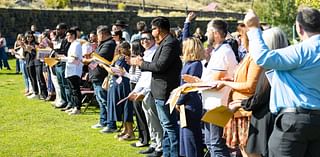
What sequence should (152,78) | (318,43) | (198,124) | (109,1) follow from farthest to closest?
(109,1)
(152,78)
(198,124)
(318,43)

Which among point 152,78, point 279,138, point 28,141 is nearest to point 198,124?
point 152,78

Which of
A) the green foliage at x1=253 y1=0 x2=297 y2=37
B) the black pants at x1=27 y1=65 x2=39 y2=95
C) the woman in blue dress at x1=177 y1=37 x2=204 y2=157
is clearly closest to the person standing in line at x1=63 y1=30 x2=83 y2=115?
the black pants at x1=27 y1=65 x2=39 y2=95

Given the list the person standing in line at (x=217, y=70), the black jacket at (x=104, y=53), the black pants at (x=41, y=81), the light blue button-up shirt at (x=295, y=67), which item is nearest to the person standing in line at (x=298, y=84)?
the light blue button-up shirt at (x=295, y=67)

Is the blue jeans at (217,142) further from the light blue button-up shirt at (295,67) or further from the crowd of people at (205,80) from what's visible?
the light blue button-up shirt at (295,67)

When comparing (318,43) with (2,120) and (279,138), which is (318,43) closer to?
(279,138)

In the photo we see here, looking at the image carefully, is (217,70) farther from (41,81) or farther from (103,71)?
(41,81)

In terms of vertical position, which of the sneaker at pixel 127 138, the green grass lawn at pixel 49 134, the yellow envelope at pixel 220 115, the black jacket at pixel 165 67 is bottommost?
the green grass lawn at pixel 49 134

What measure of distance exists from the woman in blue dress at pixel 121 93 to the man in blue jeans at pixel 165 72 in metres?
1.96

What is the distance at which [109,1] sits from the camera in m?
50.4

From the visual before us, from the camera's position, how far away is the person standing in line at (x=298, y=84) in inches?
178

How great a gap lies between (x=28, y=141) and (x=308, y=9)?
6522 mm

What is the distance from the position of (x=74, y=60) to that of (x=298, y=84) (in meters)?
7.82

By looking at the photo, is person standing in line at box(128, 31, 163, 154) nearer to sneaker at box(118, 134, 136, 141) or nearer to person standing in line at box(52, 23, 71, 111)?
sneaker at box(118, 134, 136, 141)

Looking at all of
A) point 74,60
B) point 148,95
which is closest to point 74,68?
point 74,60
